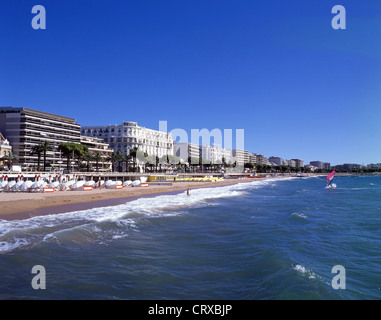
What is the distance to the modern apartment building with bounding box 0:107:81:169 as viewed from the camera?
306 ft

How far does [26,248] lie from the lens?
13.1m

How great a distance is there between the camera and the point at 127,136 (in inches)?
5600

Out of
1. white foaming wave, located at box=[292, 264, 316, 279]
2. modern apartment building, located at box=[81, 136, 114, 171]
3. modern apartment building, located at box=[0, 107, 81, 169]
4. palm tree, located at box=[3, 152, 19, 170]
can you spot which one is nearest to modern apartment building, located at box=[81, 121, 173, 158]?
modern apartment building, located at box=[81, 136, 114, 171]

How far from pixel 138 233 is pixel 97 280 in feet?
24.4

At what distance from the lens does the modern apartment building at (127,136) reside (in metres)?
142

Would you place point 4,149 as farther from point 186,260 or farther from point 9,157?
point 186,260

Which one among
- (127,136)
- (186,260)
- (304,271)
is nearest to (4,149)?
(127,136)

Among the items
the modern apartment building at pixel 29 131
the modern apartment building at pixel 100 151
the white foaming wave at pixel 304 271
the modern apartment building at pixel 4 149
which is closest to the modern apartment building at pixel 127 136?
the modern apartment building at pixel 100 151

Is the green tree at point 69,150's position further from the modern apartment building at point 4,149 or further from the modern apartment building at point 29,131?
the modern apartment building at point 4,149

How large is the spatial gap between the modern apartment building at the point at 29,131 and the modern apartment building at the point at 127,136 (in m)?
36.2

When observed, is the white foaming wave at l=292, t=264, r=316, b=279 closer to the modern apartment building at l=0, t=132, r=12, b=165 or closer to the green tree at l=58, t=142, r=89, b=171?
the green tree at l=58, t=142, r=89, b=171
